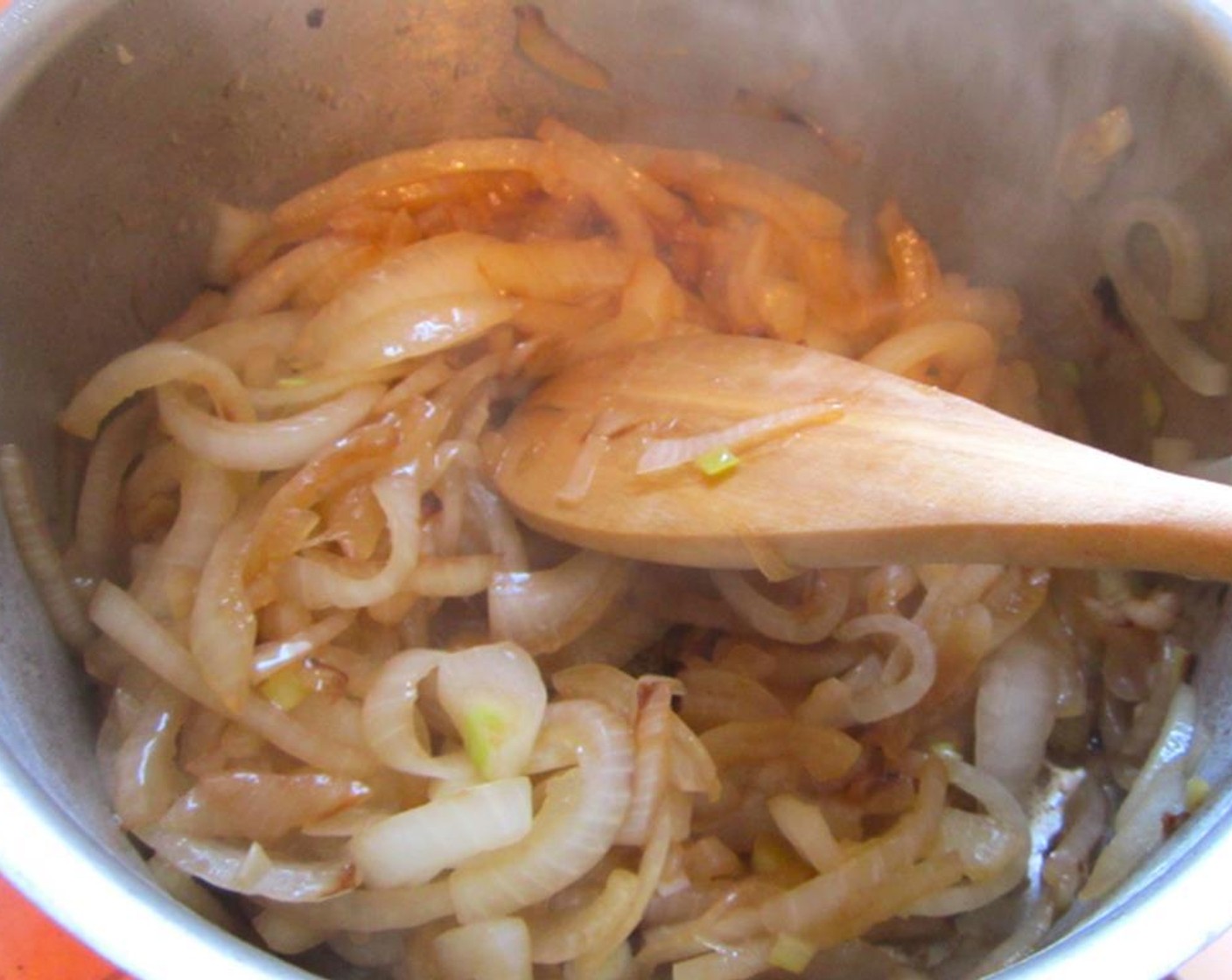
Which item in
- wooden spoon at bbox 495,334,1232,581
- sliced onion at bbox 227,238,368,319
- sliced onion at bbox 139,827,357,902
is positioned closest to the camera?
wooden spoon at bbox 495,334,1232,581

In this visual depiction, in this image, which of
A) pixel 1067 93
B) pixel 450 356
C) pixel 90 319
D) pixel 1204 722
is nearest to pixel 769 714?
pixel 1204 722

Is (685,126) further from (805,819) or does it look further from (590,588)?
(805,819)

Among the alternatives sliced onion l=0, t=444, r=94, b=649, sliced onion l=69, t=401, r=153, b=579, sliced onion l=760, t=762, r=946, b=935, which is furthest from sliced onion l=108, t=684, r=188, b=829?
sliced onion l=760, t=762, r=946, b=935

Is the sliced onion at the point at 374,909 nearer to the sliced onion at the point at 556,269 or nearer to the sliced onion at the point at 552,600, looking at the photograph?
the sliced onion at the point at 552,600

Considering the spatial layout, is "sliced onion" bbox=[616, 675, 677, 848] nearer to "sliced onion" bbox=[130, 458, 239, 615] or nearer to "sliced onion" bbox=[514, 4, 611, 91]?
"sliced onion" bbox=[130, 458, 239, 615]

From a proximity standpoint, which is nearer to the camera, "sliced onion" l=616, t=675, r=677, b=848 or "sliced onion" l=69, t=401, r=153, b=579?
"sliced onion" l=616, t=675, r=677, b=848

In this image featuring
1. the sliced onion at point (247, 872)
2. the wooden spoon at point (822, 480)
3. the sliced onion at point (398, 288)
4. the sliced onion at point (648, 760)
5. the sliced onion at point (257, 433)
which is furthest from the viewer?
the sliced onion at point (398, 288)

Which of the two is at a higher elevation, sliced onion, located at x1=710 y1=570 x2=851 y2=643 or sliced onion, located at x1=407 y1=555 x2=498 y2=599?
sliced onion, located at x1=407 y1=555 x2=498 y2=599

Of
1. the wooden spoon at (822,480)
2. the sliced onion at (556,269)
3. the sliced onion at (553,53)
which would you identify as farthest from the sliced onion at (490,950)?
the sliced onion at (553,53)
